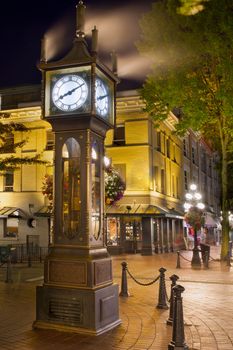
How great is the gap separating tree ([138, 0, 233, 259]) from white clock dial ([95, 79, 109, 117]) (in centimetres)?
1202

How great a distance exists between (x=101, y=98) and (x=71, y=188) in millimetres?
1828

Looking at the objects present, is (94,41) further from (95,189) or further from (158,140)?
(158,140)

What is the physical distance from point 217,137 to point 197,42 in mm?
8081

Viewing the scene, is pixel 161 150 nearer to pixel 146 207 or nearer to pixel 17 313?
pixel 146 207

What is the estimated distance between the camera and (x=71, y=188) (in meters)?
8.23

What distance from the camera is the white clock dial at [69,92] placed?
7.90 m

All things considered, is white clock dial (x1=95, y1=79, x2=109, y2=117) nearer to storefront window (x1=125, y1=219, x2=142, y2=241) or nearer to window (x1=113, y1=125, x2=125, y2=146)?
storefront window (x1=125, y1=219, x2=142, y2=241)

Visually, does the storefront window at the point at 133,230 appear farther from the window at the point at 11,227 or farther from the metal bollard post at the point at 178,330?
the metal bollard post at the point at 178,330

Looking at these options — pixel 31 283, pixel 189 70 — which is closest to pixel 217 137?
pixel 189 70

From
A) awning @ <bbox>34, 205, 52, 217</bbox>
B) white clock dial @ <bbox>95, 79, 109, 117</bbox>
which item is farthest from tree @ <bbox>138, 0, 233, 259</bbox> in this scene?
awning @ <bbox>34, 205, 52, 217</bbox>

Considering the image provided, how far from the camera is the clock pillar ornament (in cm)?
742

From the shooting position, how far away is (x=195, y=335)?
7398 millimetres

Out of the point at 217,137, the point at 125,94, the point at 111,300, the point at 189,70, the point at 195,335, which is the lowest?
the point at 195,335

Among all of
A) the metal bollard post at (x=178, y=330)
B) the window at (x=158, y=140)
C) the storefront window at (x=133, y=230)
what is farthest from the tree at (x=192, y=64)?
the metal bollard post at (x=178, y=330)
